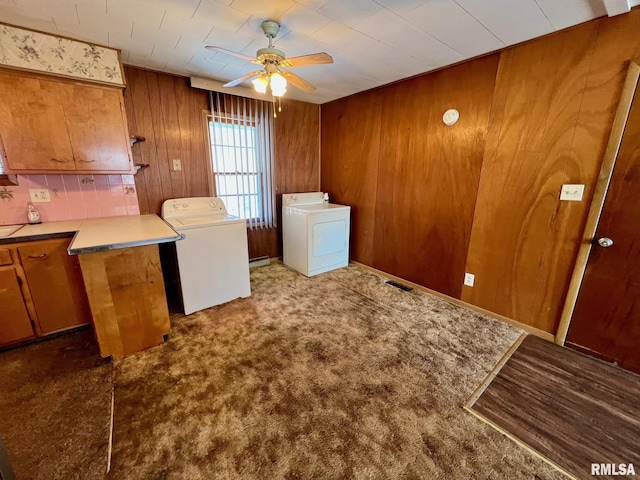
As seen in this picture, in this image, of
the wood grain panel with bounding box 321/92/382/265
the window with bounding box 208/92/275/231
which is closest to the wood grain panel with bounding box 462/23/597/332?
the wood grain panel with bounding box 321/92/382/265

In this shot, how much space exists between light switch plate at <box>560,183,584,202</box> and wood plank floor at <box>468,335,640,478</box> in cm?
122

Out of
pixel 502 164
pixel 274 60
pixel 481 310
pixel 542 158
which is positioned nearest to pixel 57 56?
pixel 274 60

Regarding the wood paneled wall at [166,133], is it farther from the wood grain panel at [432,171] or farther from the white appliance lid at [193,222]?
the wood grain panel at [432,171]

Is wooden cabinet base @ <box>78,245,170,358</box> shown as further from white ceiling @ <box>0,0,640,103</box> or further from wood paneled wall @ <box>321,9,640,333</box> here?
wood paneled wall @ <box>321,9,640,333</box>

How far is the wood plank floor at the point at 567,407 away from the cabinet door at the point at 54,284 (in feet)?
10.1

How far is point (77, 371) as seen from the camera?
1.86m

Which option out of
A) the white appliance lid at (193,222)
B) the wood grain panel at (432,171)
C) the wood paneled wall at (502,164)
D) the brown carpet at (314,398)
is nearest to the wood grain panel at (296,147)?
the wood paneled wall at (502,164)

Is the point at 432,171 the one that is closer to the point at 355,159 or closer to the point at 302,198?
the point at 355,159

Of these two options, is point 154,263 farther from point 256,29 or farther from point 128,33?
point 256,29

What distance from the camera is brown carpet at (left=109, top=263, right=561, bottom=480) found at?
1282 millimetres

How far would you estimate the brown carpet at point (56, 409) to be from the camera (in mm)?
1273

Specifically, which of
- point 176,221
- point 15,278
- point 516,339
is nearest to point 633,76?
point 516,339

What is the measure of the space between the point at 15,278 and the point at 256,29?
2542 mm

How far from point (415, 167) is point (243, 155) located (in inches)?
84.5
